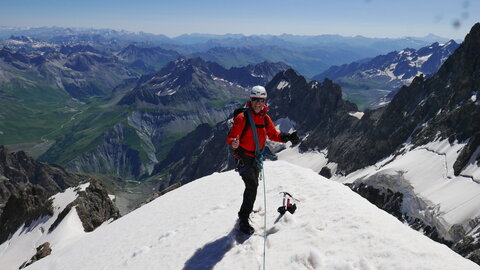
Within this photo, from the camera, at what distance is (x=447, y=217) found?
4947 centimetres

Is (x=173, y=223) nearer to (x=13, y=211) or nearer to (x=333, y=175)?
(x=13, y=211)

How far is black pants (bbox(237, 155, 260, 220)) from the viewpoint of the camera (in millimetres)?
14805

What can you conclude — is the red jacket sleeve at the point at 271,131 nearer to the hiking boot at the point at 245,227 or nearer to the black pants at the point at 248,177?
the black pants at the point at 248,177

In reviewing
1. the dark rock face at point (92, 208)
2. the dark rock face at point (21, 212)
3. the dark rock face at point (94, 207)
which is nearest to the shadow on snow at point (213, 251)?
the dark rock face at point (92, 208)

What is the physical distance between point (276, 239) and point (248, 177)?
2798 millimetres

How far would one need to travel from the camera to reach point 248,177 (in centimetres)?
1503

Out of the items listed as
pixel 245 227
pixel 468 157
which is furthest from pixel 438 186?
pixel 245 227

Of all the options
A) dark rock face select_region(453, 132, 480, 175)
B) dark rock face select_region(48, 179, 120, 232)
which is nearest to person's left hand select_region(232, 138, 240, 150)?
dark rock face select_region(453, 132, 480, 175)

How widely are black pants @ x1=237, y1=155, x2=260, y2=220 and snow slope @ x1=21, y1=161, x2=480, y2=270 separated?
1160mm

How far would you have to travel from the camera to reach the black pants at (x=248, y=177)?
1480 centimetres

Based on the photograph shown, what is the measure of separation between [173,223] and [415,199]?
180 feet

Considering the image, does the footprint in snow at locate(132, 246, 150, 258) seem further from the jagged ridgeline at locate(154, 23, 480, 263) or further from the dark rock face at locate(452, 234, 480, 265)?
the dark rock face at locate(452, 234, 480, 265)

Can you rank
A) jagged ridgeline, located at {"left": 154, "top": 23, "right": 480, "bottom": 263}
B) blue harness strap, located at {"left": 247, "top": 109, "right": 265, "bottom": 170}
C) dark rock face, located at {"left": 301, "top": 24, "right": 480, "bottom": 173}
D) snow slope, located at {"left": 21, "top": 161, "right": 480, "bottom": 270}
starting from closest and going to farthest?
snow slope, located at {"left": 21, "top": 161, "right": 480, "bottom": 270} → blue harness strap, located at {"left": 247, "top": 109, "right": 265, "bottom": 170} → jagged ridgeline, located at {"left": 154, "top": 23, "right": 480, "bottom": 263} → dark rock face, located at {"left": 301, "top": 24, "right": 480, "bottom": 173}

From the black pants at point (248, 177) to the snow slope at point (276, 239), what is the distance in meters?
1.16
